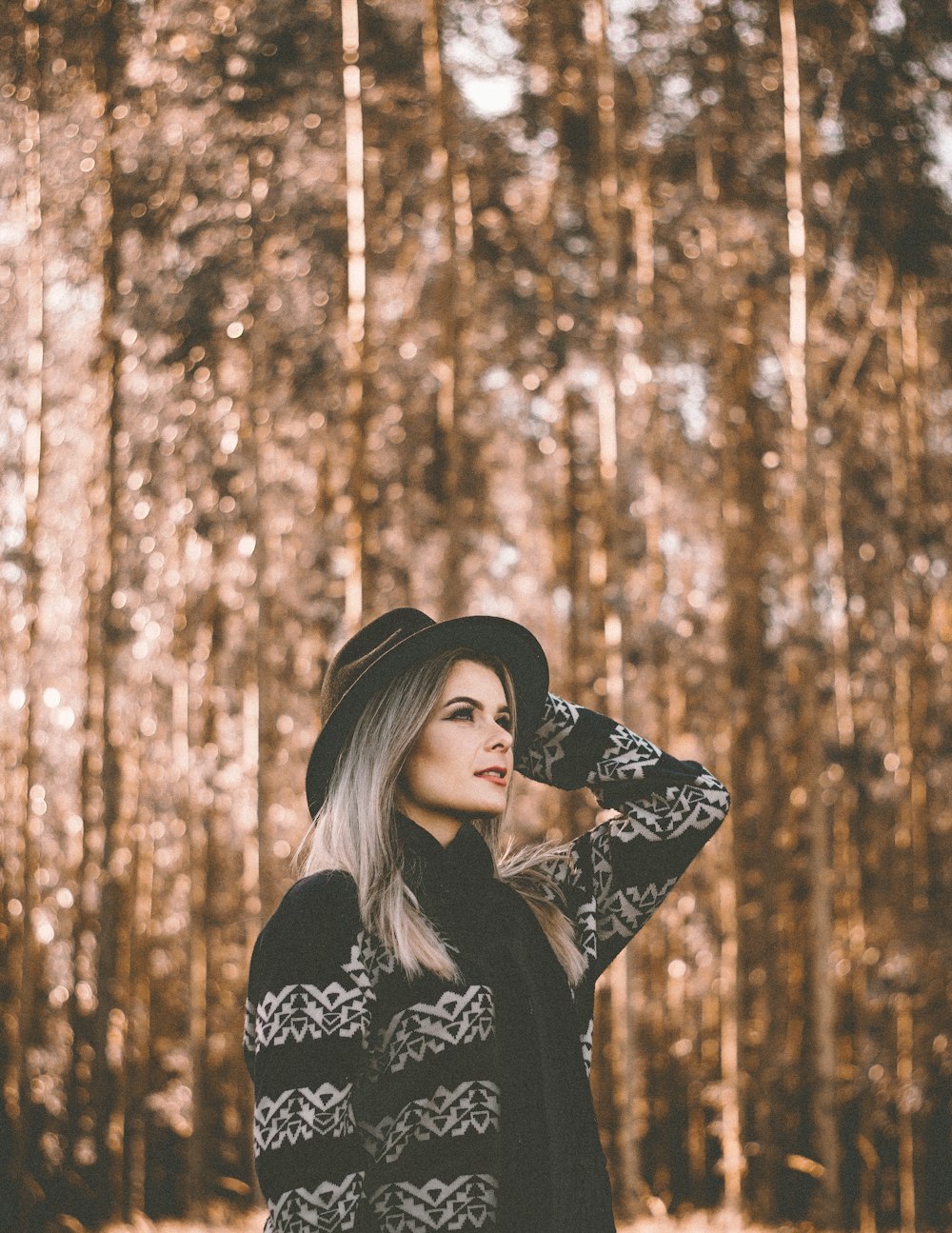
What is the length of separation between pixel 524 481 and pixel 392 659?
21.9 feet

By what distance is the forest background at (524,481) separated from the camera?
6.30 m

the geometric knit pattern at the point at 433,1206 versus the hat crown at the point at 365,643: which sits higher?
the hat crown at the point at 365,643

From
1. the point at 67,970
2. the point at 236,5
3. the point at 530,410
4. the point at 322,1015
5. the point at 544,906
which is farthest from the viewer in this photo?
the point at 67,970

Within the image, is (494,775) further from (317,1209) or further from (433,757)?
(317,1209)

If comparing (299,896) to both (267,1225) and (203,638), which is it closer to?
(267,1225)

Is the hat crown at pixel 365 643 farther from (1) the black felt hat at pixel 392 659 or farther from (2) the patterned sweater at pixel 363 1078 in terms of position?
(2) the patterned sweater at pixel 363 1078

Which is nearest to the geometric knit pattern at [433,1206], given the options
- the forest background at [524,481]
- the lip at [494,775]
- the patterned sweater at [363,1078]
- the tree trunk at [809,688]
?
the patterned sweater at [363,1078]

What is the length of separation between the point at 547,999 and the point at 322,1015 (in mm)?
333

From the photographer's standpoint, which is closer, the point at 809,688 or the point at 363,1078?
the point at 363,1078

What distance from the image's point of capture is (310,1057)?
1.26 metres

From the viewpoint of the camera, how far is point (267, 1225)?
1.30 m

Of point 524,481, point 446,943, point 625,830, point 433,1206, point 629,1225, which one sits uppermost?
point 524,481

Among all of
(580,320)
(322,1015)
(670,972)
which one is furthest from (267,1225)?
(670,972)

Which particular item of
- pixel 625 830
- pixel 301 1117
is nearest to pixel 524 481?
pixel 625 830
